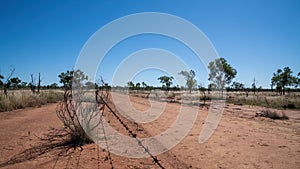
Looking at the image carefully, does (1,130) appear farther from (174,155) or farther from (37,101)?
(37,101)

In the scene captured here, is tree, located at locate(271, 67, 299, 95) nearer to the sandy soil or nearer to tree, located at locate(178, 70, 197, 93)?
tree, located at locate(178, 70, 197, 93)

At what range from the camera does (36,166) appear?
13.6 feet

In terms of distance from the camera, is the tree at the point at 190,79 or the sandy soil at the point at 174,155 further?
the tree at the point at 190,79

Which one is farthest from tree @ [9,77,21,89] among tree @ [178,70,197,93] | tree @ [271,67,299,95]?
tree @ [271,67,299,95]

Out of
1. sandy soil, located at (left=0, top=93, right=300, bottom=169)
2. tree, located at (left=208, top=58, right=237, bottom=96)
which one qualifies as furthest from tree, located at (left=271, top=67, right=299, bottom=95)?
sandy soil, located at (left=0, top=93, right=300, bottom=169)

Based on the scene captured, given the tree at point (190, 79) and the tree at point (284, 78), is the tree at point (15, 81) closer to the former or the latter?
the tree at point (190, 79)

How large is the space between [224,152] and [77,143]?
412 cm

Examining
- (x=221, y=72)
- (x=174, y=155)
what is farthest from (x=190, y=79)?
(x=174, y=155)

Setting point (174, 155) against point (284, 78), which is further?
point (284, 78)

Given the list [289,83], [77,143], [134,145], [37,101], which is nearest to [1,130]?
[77,143]

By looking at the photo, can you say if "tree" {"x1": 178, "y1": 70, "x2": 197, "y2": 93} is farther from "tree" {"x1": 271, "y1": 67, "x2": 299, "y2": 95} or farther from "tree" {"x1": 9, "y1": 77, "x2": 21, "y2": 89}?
"tree" {"x1": 9, "y1": 77, "x2": 21, "y2": 89}

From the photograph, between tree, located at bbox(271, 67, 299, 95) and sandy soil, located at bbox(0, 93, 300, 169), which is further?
tree, located at bbox(271, 67, 299, 95)

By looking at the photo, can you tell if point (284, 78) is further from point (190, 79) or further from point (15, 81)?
point (15, 81)

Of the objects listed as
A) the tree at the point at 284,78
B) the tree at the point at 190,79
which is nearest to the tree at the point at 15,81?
the tree at the point at 190,79
